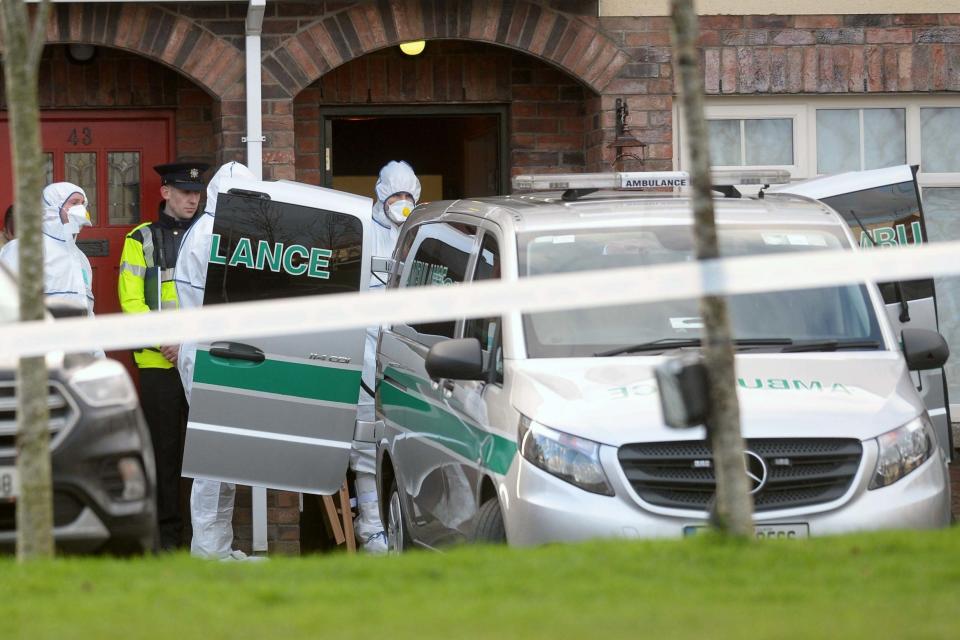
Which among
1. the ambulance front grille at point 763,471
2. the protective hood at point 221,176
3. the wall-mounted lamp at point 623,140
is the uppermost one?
the wall-mounted lamp at point 623,140

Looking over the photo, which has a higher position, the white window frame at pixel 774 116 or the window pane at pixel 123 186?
the white window frame at pixel 774 116

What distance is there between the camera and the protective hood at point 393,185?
1020 centimetres

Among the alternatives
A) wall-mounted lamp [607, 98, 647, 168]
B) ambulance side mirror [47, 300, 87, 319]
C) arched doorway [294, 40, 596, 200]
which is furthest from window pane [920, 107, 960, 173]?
ambulance side mirror [47, 300, 87, 319]

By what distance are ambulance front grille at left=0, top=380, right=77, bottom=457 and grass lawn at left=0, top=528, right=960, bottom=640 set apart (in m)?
0.51

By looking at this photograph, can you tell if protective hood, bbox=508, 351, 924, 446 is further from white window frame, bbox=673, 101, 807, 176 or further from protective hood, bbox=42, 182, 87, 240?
white window frame, bbox=673, 101, 807, 176

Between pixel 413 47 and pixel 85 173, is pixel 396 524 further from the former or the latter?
pixel 85 173

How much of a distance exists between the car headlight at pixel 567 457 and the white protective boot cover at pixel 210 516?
395 cm

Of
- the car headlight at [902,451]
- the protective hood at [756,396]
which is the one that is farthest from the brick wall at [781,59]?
the car headlight at [902,451]

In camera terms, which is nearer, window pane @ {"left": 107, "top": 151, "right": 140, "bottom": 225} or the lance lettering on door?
the lance lettering on door

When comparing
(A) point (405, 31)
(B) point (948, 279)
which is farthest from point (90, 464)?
(B) point (948, 279)

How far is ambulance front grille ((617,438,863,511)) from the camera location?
562cm

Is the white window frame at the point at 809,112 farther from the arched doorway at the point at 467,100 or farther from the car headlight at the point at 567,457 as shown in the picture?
the car headlight at the point at 567,457

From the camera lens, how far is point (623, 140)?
399 inches

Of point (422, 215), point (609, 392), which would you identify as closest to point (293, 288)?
point (422, 215)
